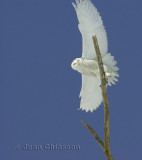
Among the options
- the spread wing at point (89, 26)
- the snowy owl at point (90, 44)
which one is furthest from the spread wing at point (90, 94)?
the spread wing at point (89, 26)

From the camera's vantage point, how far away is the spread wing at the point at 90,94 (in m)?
2.37

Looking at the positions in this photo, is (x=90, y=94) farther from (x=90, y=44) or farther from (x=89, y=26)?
(x=89, y=26)

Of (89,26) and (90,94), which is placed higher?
(89,26)

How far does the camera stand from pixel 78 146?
2799 mm

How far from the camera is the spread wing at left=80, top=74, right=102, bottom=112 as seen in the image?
7.78 ft

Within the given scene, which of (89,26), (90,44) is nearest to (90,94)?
(90,44)

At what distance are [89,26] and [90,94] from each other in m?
0.41

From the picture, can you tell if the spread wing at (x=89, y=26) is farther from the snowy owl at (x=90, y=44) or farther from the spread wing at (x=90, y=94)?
the spread wing at (x=90, y=94)

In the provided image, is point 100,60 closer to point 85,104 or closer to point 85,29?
point 85,29

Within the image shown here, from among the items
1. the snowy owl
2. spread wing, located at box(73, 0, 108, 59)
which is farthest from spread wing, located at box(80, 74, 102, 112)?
spread wing, located at box(73, 0, 108, 59)

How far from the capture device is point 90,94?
240 centimetres

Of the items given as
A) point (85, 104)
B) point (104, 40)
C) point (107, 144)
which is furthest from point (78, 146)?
point (104, 40)

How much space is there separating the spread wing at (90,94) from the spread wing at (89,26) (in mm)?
159

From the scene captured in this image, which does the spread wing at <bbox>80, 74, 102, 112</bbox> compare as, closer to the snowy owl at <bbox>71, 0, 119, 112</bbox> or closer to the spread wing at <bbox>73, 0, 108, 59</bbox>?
the snowy owl at <bbox>71, 0, 119, 112</bbox>
